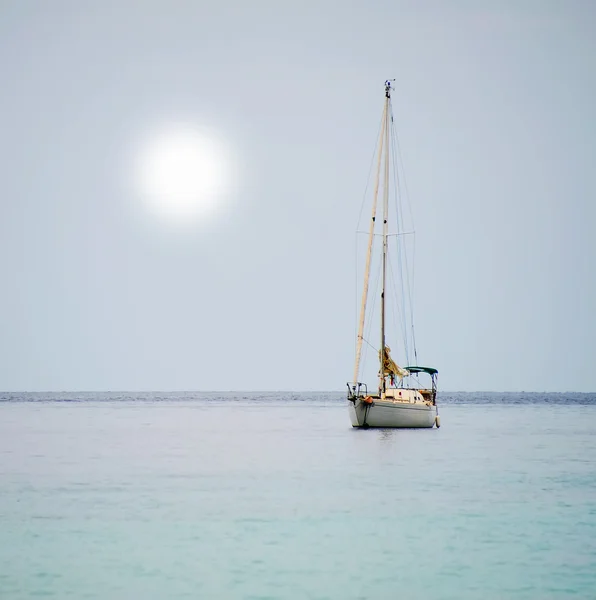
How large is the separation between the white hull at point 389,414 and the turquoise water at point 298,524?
14.6 meters

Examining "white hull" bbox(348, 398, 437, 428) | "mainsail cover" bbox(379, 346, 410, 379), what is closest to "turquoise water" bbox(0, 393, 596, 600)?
"white hull" bbox(348, 398, 437, 428)

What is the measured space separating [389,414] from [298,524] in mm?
43348

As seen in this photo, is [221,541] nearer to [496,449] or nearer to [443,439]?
[496,449]

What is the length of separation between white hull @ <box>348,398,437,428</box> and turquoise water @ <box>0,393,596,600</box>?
48.0 feet

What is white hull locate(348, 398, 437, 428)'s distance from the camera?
72.4 m

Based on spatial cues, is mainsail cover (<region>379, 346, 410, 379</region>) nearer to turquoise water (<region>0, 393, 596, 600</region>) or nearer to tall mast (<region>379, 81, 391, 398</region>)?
tall mast (<region>379, 81, 391, 398</region>)

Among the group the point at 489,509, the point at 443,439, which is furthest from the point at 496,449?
the point at 489,509

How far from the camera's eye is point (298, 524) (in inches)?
1172

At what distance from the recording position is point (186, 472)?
148ft

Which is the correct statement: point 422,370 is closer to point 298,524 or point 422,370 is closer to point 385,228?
point 385,228

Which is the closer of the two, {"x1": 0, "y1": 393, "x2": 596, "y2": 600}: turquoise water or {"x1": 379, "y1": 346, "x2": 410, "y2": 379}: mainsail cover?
{"x1": 0, "y1": 393, "x2": 596, "y2": 600}: turquoise water

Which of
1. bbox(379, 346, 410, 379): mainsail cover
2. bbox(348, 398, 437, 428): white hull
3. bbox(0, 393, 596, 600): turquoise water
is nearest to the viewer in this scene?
bbox(0, 393, 596, 600): turquoise water

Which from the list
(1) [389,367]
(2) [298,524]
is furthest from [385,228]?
(2) [298,524]

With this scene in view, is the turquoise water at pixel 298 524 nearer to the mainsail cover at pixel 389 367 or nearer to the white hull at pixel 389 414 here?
the white hull at pixel 389 414
